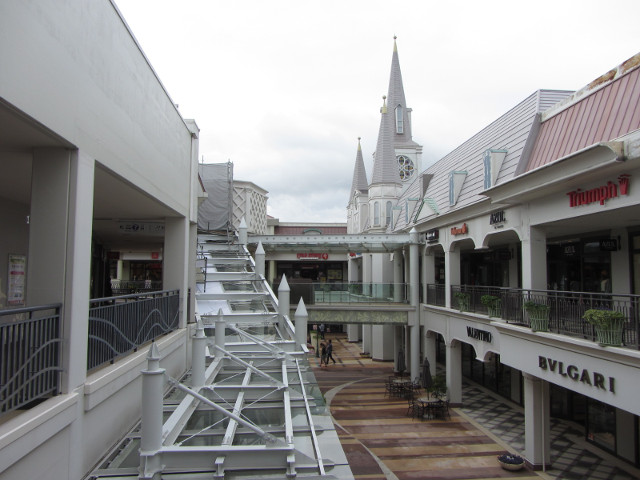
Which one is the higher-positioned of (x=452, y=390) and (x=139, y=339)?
(x=139, y=339)

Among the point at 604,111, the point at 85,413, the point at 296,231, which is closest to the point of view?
the point at 85,413

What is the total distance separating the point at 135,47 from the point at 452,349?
18.7 m

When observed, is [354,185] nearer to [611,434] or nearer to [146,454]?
[611,434]

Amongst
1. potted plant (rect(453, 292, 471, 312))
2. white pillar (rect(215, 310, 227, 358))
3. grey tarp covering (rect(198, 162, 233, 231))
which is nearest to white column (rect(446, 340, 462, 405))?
potted plant (rect(453, 292, 471, 312))

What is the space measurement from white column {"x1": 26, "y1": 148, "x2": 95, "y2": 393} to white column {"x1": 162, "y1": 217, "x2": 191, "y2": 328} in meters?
5.50

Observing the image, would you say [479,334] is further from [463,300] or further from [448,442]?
[448,442]

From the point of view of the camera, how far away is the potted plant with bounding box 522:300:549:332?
12.8 meters

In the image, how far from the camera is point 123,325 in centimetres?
673

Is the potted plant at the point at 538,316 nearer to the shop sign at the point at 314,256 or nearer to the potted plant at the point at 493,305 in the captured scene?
the potted plant at the point at 493,305

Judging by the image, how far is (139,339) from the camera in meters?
7.33

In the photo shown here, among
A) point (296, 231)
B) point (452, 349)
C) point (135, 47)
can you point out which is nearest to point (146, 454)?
point (135, 47)

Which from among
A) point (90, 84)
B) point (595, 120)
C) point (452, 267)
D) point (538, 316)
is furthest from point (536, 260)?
point (90, 84)

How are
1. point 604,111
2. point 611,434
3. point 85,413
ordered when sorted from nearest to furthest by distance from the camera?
point 85,413
point 604,111
point 611,434

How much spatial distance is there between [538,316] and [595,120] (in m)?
5.25
